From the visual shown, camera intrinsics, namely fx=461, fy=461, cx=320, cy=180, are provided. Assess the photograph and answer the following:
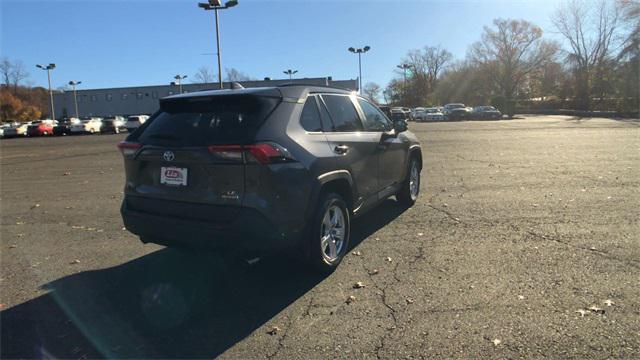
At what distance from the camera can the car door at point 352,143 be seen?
4.62 metres

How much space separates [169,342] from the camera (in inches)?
130

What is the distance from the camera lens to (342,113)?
5.05 metres

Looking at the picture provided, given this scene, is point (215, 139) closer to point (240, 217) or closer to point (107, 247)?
point (240, 217)

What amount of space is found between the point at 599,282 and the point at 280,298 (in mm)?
2840

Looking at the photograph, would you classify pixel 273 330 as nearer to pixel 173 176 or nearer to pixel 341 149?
pixel 173 176

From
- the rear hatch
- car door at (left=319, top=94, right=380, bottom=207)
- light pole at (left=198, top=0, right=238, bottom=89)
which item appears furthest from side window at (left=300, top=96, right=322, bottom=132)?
light pole at (left=198, top=0, right=238, bottom=89)

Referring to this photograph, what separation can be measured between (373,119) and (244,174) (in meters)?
2.61

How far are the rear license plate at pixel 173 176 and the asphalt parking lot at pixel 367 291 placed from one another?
102 centimetres

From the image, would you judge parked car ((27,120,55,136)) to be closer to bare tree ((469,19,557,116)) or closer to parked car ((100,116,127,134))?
parked car ((100,116,127,134))

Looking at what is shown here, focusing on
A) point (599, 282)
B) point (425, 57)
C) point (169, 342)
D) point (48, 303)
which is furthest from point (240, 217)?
point (425, 57)

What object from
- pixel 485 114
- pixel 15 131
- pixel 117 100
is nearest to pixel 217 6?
pixel 15 131

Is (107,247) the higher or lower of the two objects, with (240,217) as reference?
lower

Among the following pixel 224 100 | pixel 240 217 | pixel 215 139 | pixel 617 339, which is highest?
pixel 224 100

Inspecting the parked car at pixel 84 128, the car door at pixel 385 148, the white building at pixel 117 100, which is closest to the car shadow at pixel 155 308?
the car door at pixel 385 148
